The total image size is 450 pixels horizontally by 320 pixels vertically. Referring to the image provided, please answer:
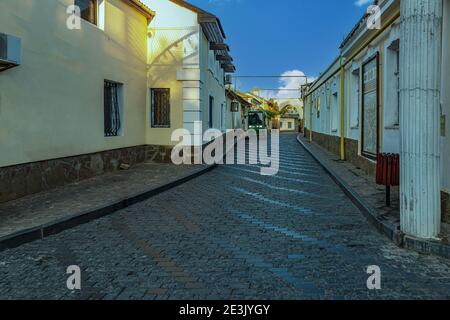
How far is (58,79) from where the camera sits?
842cm

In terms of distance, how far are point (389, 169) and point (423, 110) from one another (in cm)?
165

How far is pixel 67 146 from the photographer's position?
888cm

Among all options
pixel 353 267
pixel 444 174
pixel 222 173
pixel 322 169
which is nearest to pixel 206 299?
pixel 353 267

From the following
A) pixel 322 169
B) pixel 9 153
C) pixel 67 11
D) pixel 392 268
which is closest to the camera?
pixel 392 268

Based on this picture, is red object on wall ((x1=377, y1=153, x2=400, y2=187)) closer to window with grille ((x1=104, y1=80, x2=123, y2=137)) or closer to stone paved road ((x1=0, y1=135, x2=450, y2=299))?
stone paved road ((x1=0, y1=135, x2=450, y2=299))

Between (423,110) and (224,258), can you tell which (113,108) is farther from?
(423,110)

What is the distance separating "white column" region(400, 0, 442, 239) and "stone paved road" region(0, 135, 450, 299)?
22.3 inches

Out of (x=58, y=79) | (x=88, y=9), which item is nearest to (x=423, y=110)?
(x=58, y=79)

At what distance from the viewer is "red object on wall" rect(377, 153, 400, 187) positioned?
632 centimetres

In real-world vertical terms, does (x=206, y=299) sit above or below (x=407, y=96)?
below

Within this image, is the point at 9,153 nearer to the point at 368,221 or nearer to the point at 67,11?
the point at 67,11

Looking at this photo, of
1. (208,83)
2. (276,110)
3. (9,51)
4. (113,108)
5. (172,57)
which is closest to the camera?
(9,51)

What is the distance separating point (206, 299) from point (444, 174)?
13.1 ft
